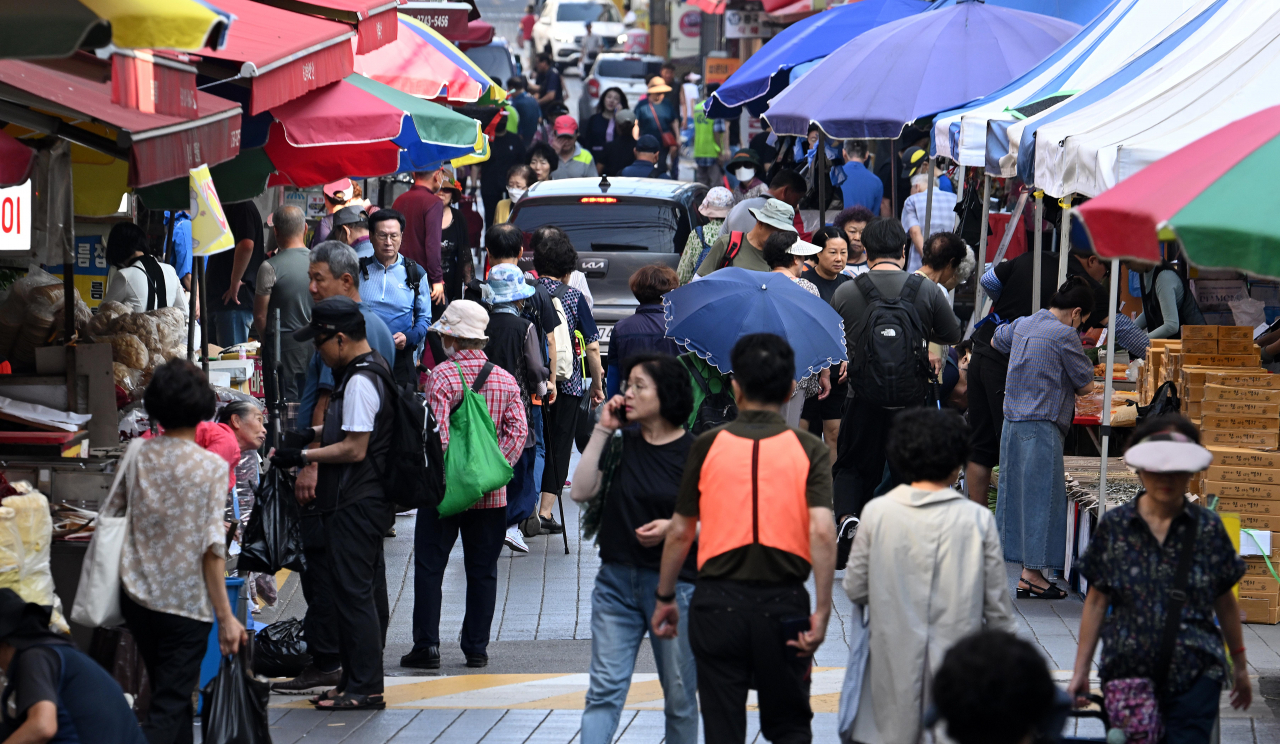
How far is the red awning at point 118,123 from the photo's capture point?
20.2 feet

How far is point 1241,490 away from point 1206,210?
386 centimetres

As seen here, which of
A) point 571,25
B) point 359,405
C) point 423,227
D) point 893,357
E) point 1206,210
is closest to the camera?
point 1206,210

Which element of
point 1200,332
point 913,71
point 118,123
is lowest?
point 1200,332

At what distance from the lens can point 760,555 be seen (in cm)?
494

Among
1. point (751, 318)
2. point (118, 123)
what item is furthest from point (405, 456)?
point (751, 318)

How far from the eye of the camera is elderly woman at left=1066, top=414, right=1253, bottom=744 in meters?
4.75

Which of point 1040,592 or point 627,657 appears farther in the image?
point 1040,592

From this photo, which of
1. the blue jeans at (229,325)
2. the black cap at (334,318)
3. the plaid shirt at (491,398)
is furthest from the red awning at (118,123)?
the blue jeans at (229,325)

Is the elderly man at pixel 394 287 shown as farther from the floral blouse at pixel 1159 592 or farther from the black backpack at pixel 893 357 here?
the floral blouse at pixel 1159 592

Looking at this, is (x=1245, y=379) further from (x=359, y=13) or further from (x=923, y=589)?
(x=359, y=13)

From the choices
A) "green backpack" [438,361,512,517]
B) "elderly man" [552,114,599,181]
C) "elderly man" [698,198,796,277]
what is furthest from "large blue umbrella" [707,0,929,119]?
"green backpack" [438,361,512,517]

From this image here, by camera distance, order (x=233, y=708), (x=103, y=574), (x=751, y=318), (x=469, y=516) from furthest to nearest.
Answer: (x=751, y=318) → (x=469, y=516) → (x=233, y=708) → (x=103, y=574)

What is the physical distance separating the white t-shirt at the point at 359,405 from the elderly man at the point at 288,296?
3880mm

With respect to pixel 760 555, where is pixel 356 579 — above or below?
below
